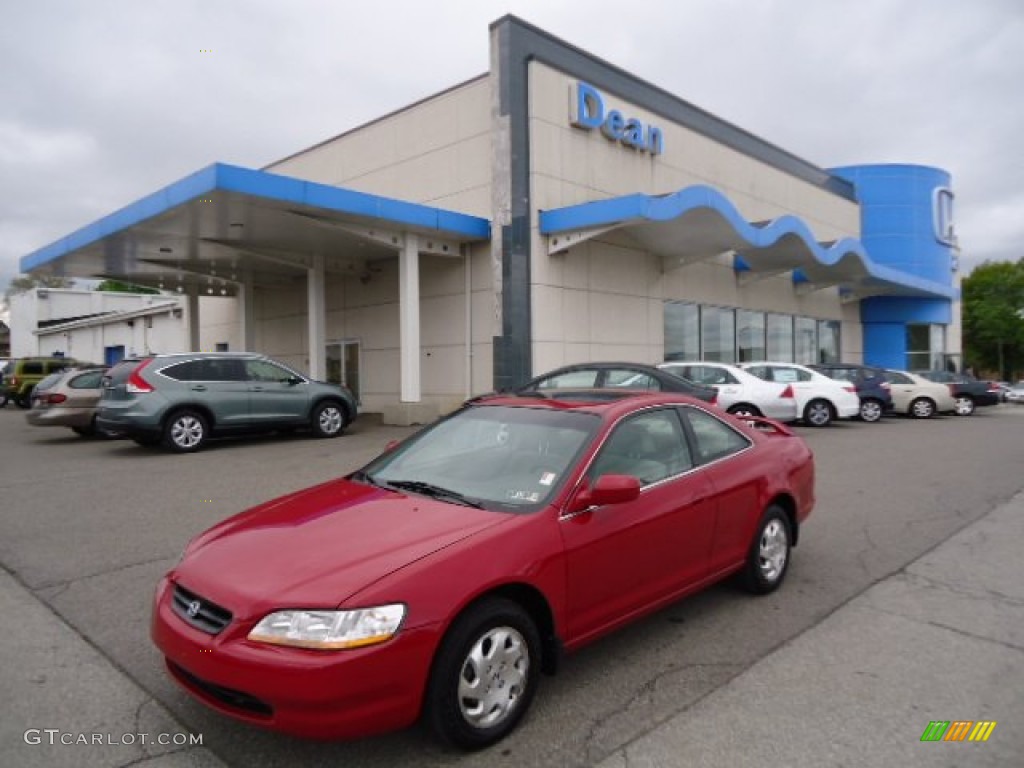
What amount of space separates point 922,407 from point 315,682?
816 inches

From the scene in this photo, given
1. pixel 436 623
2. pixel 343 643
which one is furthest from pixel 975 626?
pixel 343 643

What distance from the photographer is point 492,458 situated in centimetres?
375

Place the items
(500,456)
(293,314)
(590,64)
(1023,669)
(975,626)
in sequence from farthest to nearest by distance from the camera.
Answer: (293,314), (590,64), (975,626), (500,456), (1023,669)

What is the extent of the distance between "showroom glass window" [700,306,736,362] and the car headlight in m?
20.0

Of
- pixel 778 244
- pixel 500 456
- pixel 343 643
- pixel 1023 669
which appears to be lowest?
pixel 1023 669

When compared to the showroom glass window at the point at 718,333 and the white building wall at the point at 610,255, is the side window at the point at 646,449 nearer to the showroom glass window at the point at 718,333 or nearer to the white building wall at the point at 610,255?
the white building wall at the point at 610,255

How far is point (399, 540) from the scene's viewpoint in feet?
9.36

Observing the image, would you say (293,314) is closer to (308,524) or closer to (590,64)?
(590,64)

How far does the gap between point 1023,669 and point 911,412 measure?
18.2m

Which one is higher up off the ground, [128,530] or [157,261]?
[157,261]

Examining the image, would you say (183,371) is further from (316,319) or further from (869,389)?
(869,389)

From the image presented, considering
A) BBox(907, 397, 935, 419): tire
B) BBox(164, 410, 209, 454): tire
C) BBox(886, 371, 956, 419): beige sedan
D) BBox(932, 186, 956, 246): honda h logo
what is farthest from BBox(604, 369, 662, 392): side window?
BBox(932, 186, 956, 246): honda h logo

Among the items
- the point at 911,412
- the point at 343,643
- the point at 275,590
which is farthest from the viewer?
the point at 911,412

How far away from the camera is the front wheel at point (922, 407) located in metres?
19.1
